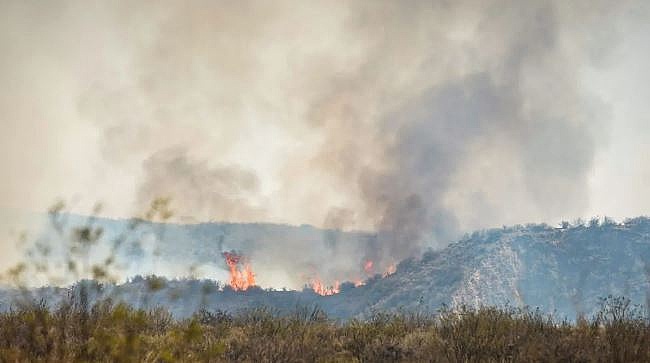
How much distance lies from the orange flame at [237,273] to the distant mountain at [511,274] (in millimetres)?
1735

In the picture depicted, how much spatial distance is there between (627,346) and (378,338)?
3165mm

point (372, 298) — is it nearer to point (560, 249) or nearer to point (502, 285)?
point (502, 285)

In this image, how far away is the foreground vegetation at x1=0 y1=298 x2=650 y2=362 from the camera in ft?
20.4

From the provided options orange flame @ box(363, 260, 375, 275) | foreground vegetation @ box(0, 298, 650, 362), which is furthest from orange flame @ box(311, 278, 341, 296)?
foreground vegetation @ box(0, 298, 650, 362)

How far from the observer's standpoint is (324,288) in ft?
400

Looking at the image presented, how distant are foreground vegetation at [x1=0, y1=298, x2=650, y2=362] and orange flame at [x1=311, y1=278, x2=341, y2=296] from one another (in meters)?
104

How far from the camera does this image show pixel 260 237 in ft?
518

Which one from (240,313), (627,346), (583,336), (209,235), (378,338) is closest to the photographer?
(627,346)

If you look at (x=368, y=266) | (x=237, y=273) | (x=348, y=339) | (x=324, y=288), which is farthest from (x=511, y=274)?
(x=348, y=339)

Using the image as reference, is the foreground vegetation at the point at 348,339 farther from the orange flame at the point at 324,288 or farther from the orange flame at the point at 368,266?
the orange flame at the point at 368,266

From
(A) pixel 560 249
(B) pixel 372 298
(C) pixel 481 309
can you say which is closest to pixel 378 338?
(C) pixel 481 309

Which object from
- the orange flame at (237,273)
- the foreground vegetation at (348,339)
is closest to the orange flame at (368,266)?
the orange flame at (237,273)

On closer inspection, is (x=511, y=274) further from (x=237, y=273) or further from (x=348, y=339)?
(x=348, y=339)

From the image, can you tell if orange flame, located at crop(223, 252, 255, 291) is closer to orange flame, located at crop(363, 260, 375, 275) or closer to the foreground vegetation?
orange flame, located at crop(363, 260, 375, 275)
